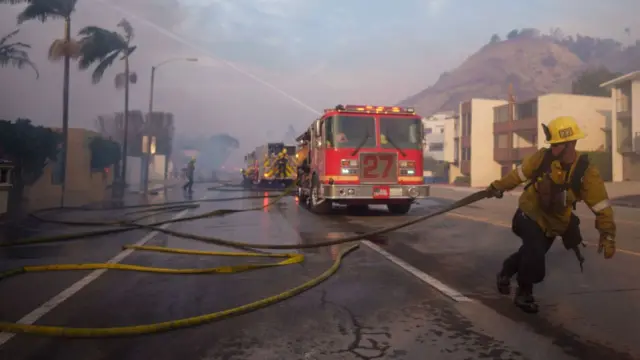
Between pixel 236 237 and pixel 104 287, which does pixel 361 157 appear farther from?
pixel 104 287

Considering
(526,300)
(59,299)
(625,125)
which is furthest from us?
(625,125)

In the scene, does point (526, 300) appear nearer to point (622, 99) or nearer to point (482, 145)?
point (622, 99)

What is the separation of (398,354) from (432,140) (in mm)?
72650

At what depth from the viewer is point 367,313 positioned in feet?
15.2

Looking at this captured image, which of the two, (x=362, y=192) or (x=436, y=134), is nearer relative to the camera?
(x=362, y=192)

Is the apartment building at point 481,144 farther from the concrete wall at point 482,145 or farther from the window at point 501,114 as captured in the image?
the window at point 501,114

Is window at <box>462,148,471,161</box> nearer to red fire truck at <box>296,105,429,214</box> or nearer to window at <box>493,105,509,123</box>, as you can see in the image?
window at <box>493,105,509,123</box>

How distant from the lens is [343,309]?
4.75 meters

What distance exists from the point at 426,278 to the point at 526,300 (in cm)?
157

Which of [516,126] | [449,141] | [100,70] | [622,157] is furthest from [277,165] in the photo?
[449,141]

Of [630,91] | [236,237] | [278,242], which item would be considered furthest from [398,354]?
[630,91]

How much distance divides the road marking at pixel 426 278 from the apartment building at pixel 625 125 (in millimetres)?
35794

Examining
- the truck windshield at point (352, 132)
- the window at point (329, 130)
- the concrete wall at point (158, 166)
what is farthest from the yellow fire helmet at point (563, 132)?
the concrete wall at point (158, 166)

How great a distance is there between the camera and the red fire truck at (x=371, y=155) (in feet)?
43.3
